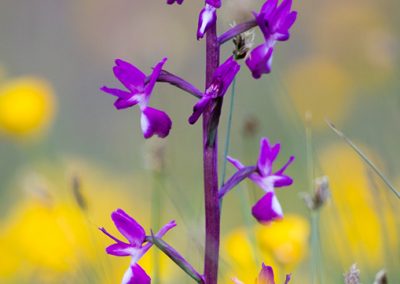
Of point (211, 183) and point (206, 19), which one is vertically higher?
point (206, 19)

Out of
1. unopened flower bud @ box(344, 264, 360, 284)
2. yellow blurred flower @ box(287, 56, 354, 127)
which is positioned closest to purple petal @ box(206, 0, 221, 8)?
unopened flower bud @ box(344, 264, 360, 284)

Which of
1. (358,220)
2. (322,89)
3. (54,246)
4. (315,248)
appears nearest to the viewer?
(315,248)

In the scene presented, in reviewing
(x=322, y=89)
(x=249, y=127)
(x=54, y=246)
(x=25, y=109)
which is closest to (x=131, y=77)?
(x=249, y=127)

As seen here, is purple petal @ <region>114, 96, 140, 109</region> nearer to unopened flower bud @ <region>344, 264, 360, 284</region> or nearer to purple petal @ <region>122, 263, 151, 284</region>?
purple petal @ <region>122, 263, 151, 284</region>

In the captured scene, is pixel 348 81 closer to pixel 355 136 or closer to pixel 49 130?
Answer: pixel 355 136

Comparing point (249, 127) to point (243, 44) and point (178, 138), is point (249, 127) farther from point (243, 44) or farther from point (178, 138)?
point (178, 138)

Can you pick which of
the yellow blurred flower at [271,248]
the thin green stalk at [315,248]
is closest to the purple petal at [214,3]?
the thin green stalk at [315,248]

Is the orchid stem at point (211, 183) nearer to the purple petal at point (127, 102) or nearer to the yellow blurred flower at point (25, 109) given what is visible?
the purple petal at point (127, 102)
